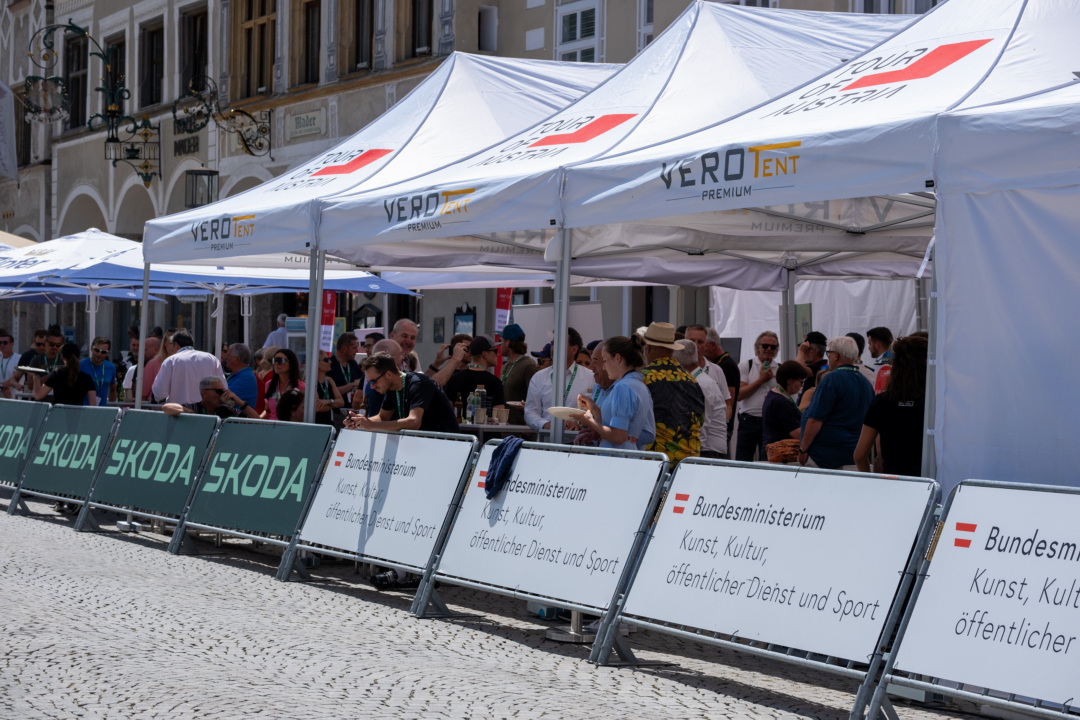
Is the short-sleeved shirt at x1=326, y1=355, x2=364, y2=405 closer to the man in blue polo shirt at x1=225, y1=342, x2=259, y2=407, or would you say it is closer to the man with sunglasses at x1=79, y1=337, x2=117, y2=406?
the man in blue polo shirt at x1=225, y1=342, x2=259, y2=407

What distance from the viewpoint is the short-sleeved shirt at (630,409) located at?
8.75m

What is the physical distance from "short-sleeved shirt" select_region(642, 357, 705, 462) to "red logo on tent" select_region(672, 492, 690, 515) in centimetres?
175

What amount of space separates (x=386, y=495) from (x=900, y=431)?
321cm

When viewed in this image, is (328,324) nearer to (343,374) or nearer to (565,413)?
(343,374)

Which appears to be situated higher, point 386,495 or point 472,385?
point 472,385

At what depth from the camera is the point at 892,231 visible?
11914mm

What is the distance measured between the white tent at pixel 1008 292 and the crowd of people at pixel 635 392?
1.20 meters

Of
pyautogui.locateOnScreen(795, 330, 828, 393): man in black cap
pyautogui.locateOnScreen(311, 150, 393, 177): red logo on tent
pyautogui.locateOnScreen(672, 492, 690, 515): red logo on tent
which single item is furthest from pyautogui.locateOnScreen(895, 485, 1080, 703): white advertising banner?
pyautogui.locateOnScreen(311, 150, 393, 177): red logo on tent

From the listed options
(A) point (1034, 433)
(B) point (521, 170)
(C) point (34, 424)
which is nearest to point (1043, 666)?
(A) point (1034, 433)

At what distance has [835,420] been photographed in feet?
31.8

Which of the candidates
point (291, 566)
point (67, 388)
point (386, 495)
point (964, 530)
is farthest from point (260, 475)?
point (964, 530)

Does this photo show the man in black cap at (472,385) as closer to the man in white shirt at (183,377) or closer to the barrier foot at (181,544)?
the man in white shirt at (183,377)

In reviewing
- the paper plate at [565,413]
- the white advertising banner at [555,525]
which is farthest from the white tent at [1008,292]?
the paper plate at [565,413]

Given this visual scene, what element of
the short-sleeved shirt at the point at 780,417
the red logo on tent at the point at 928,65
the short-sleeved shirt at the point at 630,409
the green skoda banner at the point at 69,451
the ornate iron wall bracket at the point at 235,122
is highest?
the ornate iron wall bracket at the point at 235,122
